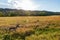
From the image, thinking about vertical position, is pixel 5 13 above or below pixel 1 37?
below

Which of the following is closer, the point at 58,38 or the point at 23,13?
the point at 58,38

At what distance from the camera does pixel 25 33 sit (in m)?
21.6

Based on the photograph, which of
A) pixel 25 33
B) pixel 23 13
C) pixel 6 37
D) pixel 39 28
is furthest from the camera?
pixel 23 13

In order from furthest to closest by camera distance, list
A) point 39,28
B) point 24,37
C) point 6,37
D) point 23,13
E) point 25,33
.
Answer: point 23,13
point 39,28
point 25,33
point 24,37
point 6,37

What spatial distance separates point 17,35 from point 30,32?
2.38m

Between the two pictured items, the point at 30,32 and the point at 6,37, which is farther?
the point at 30,32

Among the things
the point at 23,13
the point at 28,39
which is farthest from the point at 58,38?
the point at 23,13

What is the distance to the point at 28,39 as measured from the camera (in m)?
19.4

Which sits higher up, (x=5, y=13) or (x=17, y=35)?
(x=17, y=35)

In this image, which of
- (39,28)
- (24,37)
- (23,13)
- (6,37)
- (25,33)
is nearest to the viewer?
(6,37)

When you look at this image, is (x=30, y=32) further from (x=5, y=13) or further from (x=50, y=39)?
(x=5, y=13)

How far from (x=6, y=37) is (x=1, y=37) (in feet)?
2.16

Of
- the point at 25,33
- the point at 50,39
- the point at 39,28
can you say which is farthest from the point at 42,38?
the point at 39,28

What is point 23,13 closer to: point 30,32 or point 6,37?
point 30,32
